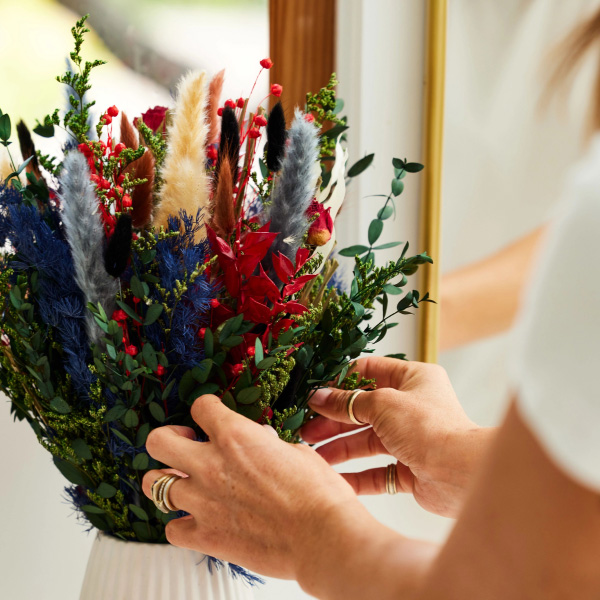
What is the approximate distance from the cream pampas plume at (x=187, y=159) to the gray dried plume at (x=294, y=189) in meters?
0.06

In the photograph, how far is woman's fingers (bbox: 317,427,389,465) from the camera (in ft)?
2.31

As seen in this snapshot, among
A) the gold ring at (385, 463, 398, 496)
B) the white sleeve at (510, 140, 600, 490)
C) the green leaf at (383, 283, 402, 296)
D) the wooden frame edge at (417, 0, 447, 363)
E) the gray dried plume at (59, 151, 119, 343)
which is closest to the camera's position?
the white sleeve at (510, 140, 600, 490)

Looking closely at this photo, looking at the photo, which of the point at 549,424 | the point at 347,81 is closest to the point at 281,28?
the point at 347,81

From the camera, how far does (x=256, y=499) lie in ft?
1.44

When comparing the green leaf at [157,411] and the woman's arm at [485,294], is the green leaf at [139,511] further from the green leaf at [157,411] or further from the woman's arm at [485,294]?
the woman's arm at [485,294]

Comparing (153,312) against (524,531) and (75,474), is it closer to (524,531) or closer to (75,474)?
(75,474)

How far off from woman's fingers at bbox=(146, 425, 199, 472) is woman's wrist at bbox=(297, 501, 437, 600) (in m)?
0.11

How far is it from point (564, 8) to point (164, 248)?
2.50 ft

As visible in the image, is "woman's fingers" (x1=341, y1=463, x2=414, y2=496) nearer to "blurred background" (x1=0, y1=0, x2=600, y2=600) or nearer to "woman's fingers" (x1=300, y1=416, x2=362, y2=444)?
"woman's fingers" (x1=300, y1=416, x2=362, y2=444)

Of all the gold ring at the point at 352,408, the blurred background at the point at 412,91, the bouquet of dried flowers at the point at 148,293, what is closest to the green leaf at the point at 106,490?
the bouquet of dried flowers at the point at 148,293

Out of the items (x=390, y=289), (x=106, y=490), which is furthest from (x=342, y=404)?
(x=106, y=490)

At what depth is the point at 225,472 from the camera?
0.46 metres

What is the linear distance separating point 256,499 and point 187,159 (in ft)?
0.84

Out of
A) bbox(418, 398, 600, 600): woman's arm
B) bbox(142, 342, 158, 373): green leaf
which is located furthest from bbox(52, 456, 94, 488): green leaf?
bbox(418, 398, 600, 600): woman's arm
